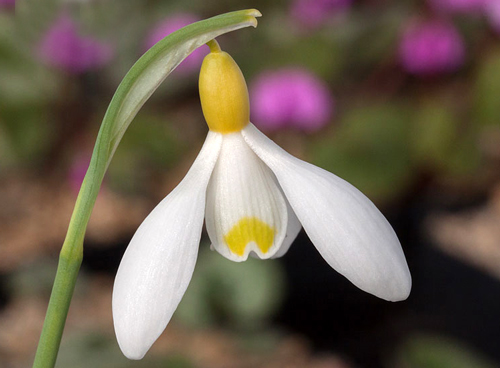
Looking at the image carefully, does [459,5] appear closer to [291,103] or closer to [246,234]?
[291,103]

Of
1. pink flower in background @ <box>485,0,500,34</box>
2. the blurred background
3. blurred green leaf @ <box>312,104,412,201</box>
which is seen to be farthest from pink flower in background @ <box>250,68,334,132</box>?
pink flower in background @ <box>485,0,500,34</box>

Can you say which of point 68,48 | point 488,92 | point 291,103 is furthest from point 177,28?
point 488,92

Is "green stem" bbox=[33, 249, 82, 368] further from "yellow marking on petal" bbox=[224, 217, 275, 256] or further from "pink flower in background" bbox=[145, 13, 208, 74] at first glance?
"pink flower in background" bbox=[145, 13, 208, 74]

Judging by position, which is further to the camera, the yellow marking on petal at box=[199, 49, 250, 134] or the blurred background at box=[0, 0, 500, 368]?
the blurred background at box=[0, 0, 500, 368]

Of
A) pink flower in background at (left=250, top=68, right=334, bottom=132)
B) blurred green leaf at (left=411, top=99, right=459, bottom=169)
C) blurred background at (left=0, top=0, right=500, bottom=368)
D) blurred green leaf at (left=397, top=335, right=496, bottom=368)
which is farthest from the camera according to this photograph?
blurred green leaf at (left=411, top=99, right=459, bottom=169)

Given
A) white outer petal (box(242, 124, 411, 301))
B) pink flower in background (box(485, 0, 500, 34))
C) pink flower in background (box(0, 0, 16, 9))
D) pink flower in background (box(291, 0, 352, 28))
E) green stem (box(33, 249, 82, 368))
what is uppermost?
pink flower in background (box(0, 0, 16, 9))

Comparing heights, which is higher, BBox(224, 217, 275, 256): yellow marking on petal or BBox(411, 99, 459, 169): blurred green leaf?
BBox(411, 99, 459, 169): blurred green leaf
